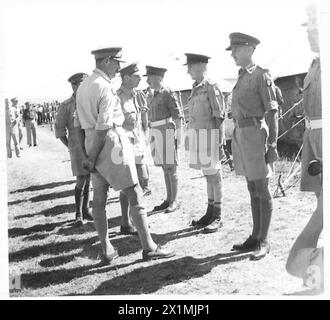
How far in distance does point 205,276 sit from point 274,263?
0.63m

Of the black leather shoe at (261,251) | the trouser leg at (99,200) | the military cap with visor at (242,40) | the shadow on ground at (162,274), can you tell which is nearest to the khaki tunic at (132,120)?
the trouser leg at (99,200)

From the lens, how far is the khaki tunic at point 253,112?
3822mm

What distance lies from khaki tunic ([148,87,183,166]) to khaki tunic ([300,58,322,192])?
8.49 ft

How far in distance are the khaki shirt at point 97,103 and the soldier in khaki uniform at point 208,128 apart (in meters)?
1.32

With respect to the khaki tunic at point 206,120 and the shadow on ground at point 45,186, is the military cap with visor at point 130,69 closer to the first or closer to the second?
the khaki tunic at point 206,120

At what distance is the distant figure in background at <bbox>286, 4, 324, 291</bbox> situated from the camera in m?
3.13

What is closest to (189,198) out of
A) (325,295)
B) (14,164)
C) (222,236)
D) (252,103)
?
(222,236)

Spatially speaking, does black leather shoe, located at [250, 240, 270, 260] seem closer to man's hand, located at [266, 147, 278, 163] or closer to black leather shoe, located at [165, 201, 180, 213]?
man's hand, located at [266, 147, 278, 163]

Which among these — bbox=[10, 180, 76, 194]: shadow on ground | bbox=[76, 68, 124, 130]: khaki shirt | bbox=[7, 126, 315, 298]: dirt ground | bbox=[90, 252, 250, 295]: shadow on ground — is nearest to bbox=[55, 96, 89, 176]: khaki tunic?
bbox=[7, 126, 315, 298]: dirt ground

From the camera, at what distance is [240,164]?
418 cm

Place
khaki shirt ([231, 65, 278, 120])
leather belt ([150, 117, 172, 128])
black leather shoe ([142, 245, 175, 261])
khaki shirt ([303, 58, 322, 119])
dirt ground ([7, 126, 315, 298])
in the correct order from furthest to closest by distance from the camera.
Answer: leather belt ([150, 117, 172, 128]) → black leather shoe ([142, 245, 175, 261]) → khaki shirt ([231, 65, 278, 120]) → dirt ground ([7, 126, 315, 298]) → khaki shirt ([303, 58, 322, 119])

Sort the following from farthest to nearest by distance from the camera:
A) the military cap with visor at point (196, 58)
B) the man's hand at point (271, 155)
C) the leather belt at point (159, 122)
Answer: the leather belt at point (159, 122) → the military cap with visor at point (196, 58) → the man's hand at point (271, 155)

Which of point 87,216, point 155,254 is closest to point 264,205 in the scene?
point 155,254
